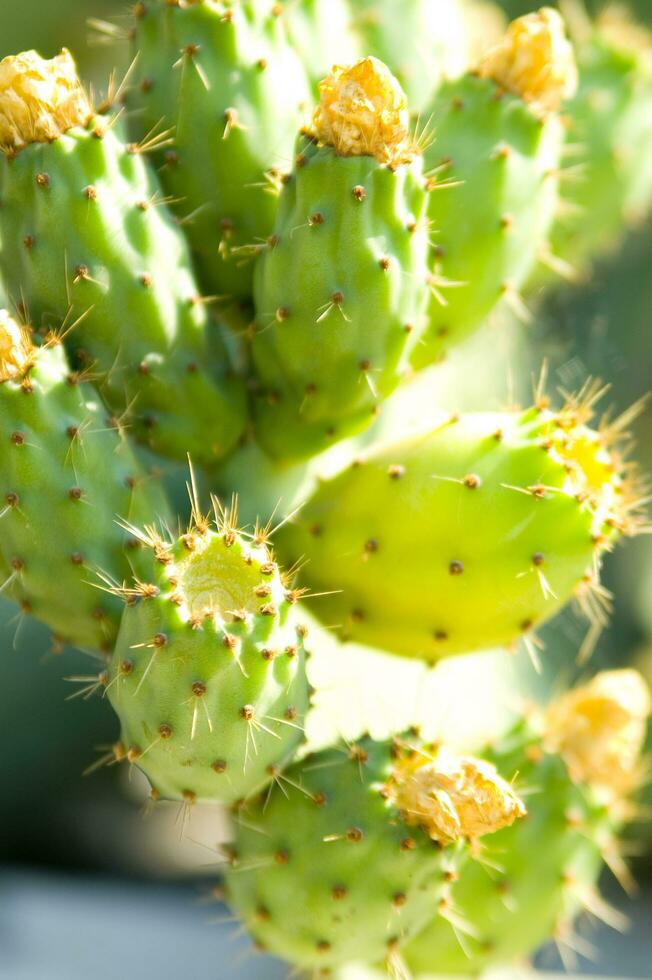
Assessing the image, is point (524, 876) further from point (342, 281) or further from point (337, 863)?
point (342, 281)

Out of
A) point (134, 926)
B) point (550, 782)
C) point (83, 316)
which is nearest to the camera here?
point (83, 316)

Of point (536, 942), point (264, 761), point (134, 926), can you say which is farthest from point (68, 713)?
point (264, 761)

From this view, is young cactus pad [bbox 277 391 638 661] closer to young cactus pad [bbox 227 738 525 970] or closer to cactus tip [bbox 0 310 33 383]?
young cactus pad [bbox 227 738 525 970]

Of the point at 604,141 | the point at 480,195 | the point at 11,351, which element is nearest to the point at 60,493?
the point at 11,351

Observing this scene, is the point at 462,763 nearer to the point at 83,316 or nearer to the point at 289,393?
the point at 289,393

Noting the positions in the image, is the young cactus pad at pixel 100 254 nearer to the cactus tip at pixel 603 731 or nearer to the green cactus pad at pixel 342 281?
the green cactus pad at pixel 342 281
